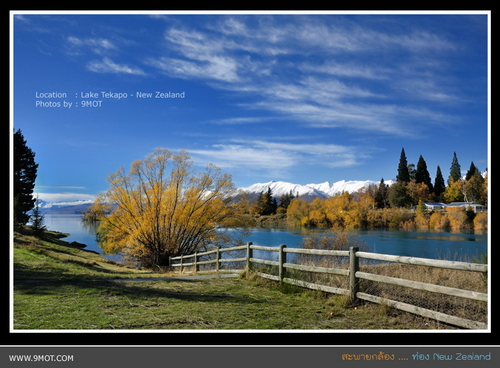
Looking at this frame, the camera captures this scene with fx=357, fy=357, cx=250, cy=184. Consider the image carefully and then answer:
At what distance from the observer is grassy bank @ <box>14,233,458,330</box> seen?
5.83 m

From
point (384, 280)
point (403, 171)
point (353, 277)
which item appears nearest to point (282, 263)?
point (353, 277)

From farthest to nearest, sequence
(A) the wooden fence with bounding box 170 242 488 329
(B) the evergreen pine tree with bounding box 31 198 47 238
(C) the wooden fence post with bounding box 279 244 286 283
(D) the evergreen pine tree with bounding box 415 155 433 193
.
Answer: (D) the evergreen pine tree with bounding box 415 155 433 193 < (B) the evergreen pine tree with bounding box 31 198 47 238 < (C) the wooden fence post with bounding box 279 244 286 283 < (A) the wooden fence with bounding box 170 242 488 329

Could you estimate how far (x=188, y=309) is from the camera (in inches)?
264

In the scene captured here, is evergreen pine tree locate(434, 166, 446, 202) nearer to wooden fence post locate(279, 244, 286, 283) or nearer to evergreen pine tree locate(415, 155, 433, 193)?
evergreen pine tree locate(415, 155, 433, 193)

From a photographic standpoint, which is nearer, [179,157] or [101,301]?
[101,301]

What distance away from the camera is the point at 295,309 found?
6.96 meters

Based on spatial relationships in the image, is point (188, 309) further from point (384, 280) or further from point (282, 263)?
point (384, 280)

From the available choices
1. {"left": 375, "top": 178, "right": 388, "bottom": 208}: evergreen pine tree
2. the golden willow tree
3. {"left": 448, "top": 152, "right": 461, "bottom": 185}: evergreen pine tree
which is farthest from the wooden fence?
{"left": 375, "top": 178, "right": 388, "bottom": 208}: evergreen pine tree

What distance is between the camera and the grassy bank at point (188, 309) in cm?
583

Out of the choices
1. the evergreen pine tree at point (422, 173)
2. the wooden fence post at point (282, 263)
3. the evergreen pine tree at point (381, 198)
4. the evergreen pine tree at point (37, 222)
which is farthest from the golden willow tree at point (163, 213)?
the evergreen pine tree at point (422, 173)

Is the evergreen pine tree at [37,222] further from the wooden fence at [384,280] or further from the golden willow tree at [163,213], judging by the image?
the wooden fence at [384,280]
